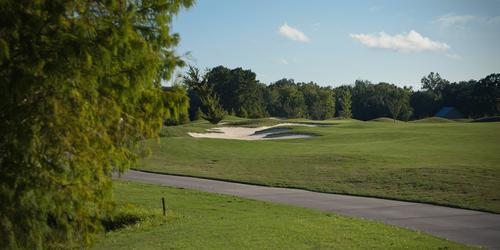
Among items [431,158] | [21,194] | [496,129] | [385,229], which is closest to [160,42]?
[21,194]

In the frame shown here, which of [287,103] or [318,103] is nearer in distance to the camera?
[287,103]

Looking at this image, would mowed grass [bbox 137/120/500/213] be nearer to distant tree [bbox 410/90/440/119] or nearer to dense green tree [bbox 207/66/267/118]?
dense green tree [bbox 207/66/267/118]

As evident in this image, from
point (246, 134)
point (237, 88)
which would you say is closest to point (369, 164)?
point (246, 134)

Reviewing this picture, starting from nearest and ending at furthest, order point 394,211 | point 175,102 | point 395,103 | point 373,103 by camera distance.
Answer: point 175,102 → point 394,211 → point 395,103 → point 373,103

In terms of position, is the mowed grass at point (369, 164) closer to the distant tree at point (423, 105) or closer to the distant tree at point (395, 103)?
the distant tree at point (395, 103)

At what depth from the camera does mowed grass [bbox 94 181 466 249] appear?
966cm

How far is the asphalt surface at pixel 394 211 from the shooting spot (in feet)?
36.5

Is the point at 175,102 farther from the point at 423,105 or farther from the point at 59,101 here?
the point at 423,105

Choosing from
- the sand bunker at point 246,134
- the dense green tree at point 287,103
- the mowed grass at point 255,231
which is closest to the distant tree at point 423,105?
the dense green tree at point 287,103

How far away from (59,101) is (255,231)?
614 cm

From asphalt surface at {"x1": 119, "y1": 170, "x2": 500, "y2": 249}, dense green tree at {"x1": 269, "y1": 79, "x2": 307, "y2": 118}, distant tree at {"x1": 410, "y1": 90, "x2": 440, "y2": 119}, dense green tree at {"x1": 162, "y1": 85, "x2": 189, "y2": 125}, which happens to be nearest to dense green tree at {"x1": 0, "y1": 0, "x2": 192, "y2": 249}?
dense green tree at {"x1": 162, "y1": 85, "x2": 189, "y2": 125}

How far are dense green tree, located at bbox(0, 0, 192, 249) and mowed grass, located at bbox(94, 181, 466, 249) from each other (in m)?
1.90

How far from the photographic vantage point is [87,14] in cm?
616

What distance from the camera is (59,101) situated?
555 centimetres
